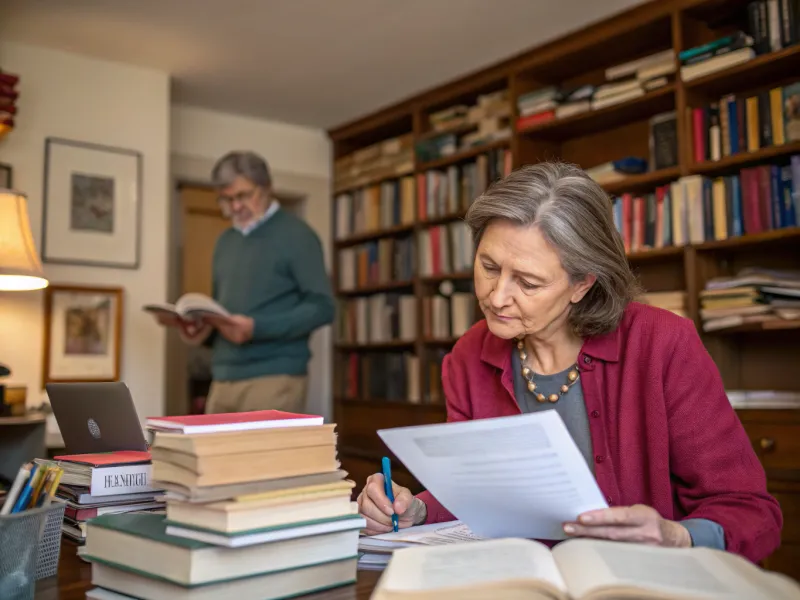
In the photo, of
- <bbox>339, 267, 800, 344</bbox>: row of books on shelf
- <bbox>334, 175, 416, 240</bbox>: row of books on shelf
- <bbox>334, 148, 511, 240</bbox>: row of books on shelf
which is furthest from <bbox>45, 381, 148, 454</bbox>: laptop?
<bbox>334, 175, 416, 240</bbox>: row of books on shelf

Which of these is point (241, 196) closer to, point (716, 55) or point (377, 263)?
point (377, 263)

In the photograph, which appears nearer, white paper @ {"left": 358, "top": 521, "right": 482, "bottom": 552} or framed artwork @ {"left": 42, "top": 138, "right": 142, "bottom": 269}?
white paper @ {"left": 358, "top": 521, "right": 482, "bottom": 552}

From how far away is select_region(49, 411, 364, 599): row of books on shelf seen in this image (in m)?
0.83

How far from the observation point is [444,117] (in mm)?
4324

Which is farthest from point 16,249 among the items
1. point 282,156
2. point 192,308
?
point 282,156

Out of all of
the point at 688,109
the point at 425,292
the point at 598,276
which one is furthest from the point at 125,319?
the point at 598,276

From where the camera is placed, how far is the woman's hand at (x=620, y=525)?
3.12 feet

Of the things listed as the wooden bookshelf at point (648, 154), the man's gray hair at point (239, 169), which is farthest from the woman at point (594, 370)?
the man's gray hair at point (239, 169)

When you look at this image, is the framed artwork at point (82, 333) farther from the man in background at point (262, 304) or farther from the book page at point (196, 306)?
the book page at point (196, 306)

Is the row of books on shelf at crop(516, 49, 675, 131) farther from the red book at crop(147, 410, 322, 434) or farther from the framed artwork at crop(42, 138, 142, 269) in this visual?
the red book at crop(147, 410, 322, 434)

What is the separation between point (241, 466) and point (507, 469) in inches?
12.5

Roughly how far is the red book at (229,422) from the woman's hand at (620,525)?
349mm

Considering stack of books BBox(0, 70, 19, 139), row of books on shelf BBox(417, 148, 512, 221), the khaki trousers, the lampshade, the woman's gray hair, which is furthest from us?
row of books on shelf BBox(417, 148, 512, 221)

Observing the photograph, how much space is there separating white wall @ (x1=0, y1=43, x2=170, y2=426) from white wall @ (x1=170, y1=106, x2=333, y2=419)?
462mm
